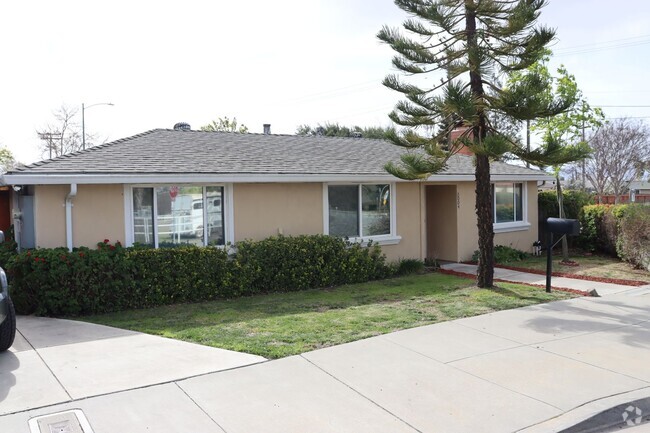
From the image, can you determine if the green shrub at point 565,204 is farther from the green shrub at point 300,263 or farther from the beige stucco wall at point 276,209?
the beige stucco wall at point 276,209

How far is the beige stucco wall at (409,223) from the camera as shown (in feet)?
45.1

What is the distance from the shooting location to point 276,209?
11844 millimetres

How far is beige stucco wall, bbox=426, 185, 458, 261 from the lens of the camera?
14.9 meters

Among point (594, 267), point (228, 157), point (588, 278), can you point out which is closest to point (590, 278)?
point (588, 278)

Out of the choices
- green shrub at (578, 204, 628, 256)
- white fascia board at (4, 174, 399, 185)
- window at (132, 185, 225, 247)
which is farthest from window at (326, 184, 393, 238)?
green shrub at (578, 204, 628, 256)

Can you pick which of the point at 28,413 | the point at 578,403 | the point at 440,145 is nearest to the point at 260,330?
the point at 28,413

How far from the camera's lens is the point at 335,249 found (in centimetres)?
1170

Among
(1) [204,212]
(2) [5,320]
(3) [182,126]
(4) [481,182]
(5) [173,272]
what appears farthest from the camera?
(3) [182,126]

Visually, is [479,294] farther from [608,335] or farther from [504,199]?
[504,199]

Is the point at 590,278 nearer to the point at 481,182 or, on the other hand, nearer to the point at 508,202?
the point at 481,182

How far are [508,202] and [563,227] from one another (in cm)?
654

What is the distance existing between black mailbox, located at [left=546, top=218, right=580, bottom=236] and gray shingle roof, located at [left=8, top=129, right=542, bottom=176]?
409 centimetres

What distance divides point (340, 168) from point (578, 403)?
27.6 ft

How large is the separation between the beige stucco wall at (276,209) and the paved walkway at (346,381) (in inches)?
169
